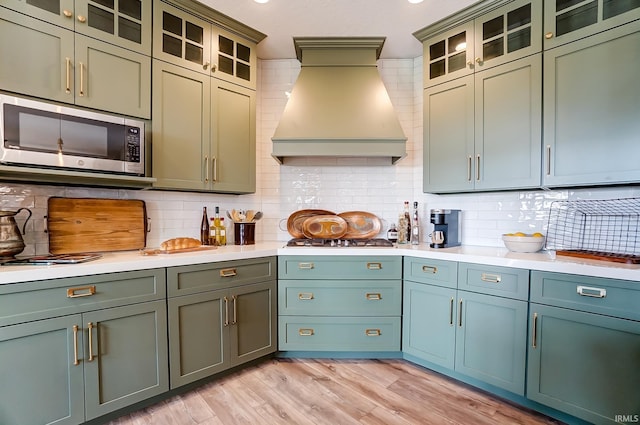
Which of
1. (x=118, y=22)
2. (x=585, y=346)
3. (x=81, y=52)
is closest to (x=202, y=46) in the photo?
(x=118, y=22)

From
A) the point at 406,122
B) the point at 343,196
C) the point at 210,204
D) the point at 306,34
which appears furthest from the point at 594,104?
the point at 210,204

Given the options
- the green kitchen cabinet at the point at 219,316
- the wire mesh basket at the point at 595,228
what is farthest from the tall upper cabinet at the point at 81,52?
the wire mesh basket at the point at 595,228

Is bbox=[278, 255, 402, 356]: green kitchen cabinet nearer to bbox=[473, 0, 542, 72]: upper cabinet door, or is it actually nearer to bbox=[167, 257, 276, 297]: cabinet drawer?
bbox=[167, 257, 276, 297]: cabinet drawer

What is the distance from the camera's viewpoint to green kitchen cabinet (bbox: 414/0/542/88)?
196 centimetres

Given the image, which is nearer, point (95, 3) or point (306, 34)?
point (95, 3)

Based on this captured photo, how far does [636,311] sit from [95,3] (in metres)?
3.48

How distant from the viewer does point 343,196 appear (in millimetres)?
2857

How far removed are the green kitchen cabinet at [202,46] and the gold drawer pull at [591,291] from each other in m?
2.72

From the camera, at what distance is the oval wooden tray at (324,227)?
275 centimetres

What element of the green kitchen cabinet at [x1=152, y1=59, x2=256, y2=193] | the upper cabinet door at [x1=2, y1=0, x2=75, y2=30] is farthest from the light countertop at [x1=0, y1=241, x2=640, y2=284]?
the upper cabinet door at [x1=2, y1=0, x2=75, y2=30]

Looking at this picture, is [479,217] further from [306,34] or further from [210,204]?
[210,204]

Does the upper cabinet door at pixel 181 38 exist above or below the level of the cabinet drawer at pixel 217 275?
above

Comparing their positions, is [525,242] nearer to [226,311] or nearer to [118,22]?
[226,311]

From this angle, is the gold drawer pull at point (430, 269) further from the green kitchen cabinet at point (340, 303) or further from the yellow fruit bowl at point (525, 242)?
the yellow fruit bowl at point (525, 242)
